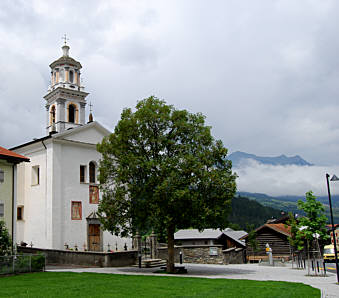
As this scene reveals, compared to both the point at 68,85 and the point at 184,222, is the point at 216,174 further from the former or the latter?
the point at 68,85

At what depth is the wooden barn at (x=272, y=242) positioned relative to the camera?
42.8 m

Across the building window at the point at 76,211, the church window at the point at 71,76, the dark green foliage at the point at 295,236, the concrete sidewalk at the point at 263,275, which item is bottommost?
the concrete sidewalk at the point at 263,275

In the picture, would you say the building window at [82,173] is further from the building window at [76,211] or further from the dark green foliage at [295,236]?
the dark green foliage at [295,236]

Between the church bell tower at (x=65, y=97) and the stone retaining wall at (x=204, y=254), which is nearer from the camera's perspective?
the stone retaining wall at (x=204, y=254)

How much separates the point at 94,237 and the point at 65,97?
1661 centimetres

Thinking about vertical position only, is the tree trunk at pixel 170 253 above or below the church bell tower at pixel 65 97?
below

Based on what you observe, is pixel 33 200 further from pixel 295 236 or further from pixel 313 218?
pixel 313 218

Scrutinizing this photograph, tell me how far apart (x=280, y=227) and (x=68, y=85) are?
28.6 meters

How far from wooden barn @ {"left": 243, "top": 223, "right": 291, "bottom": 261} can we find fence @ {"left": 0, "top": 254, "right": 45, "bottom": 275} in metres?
24.3

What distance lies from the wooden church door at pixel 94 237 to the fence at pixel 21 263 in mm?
11870

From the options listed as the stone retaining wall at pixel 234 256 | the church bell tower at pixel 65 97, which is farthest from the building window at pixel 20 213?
the stone retaining wall at pixel 234 256

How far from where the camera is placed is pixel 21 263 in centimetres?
2331

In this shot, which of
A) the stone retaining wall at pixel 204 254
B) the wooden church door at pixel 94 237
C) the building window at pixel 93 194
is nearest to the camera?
the stone retaining wall at pixel 204 254

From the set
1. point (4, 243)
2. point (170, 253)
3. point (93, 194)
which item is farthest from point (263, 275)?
point (93, 194)
